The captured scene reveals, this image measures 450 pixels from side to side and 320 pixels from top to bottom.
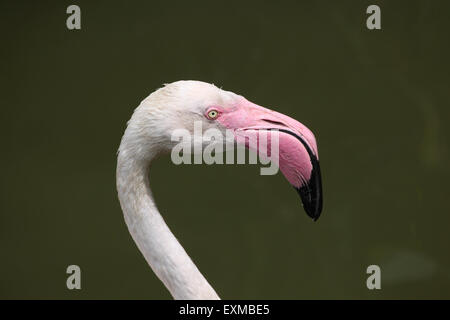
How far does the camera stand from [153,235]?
234 cm

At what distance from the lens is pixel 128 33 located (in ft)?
12.0

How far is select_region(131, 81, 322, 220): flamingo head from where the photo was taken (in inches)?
89.6

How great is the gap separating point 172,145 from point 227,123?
0.20m

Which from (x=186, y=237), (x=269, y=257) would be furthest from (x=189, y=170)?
(x=269, y=257)

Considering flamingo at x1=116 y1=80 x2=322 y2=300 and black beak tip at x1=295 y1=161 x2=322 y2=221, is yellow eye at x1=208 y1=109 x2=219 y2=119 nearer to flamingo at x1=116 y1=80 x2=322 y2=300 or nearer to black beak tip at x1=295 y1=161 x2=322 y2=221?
flamingo at x1=116 y1=80 x2=322 y2=300

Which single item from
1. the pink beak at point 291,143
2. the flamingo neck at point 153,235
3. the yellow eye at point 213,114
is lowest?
the flamingo neck at point 153,235

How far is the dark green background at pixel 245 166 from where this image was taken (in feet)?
12.0

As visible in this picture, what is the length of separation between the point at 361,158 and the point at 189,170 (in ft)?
3.10

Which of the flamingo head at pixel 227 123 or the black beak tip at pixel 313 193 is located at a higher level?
the flamingo head at pixel 227 123

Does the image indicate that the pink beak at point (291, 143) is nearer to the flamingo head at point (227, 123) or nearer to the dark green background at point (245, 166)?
the flamingo head at point (227, 123)

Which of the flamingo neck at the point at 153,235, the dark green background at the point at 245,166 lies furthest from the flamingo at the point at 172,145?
the dark green background at the point at 245,166

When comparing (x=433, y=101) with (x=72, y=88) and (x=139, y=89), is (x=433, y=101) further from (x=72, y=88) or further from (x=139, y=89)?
(x=72, y=88)

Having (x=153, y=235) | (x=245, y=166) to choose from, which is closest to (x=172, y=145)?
(x=153, y=235)

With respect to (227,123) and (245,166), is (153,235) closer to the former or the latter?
(227,123)
